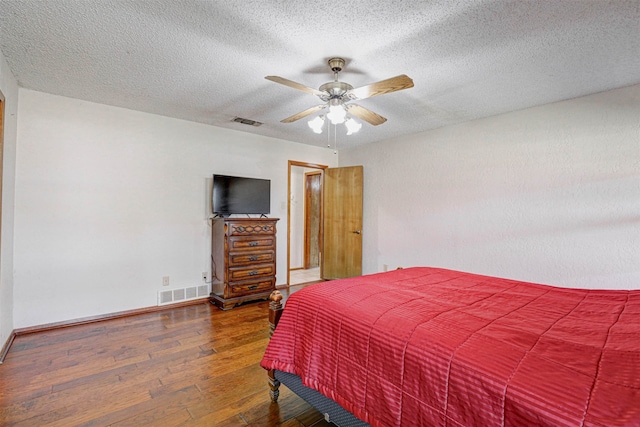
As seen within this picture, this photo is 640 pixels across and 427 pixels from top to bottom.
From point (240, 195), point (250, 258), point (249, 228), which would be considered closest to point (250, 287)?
point (250, 258)

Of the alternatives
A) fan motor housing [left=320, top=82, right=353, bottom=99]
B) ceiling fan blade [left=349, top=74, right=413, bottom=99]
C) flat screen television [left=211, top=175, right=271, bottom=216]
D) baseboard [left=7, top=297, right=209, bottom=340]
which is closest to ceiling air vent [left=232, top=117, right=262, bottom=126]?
flat screen television [left=211, top=175, right=271, bottom=216]

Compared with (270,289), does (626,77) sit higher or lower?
higher

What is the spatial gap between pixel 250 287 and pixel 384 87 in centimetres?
297

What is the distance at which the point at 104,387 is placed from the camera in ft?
6.81

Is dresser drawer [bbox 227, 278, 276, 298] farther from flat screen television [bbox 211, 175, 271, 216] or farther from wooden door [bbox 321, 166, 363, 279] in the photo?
wooden door [bbox 321, 166, 363, 279]

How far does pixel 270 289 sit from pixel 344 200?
6.60 ft

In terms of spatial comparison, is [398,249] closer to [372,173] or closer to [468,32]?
[372,173]

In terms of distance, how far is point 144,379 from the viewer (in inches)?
85.5

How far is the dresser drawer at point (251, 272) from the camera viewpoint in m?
3.85

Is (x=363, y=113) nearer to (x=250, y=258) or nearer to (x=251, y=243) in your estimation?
(x=251, y=243)

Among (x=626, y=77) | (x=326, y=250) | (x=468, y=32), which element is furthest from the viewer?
(x=326, y=250)

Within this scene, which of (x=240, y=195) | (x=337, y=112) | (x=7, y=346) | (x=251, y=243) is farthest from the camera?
(x=240, y=195)

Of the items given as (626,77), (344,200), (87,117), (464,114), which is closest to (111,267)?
(87,117)

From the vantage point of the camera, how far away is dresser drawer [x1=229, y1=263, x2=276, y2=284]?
12.6 ft
